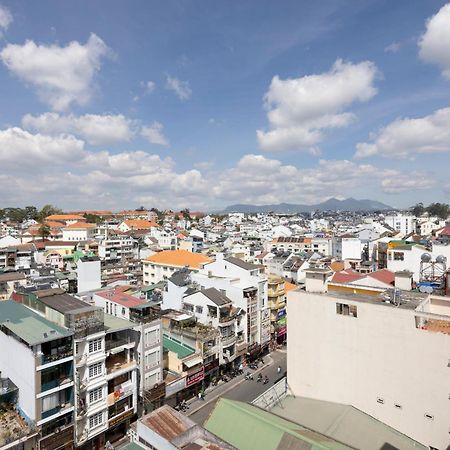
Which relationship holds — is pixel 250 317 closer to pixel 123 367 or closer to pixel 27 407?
pixel 123 367

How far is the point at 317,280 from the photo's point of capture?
22828 mm

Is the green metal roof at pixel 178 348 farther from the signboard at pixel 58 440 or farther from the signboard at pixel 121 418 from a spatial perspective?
the signboard at pixel 58 440

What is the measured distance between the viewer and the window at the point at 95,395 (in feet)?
81.4

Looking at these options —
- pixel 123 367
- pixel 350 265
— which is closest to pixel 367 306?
pixel 123 367

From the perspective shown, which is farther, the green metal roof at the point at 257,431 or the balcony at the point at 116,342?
the balcony at the point at 116,342

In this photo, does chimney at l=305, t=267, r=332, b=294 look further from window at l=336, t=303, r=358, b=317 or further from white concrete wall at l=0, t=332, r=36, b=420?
white concrete wall at l=0, t=332, r=36, b=420

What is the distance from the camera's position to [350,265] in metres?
66.6

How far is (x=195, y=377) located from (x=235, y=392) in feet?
16.0

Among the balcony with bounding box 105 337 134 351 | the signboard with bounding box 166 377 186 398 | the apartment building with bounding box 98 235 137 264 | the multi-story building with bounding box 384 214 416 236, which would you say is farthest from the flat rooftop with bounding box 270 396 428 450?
the multi-story building with bounding box 384 214 416 236

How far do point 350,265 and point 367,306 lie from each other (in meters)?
50.6

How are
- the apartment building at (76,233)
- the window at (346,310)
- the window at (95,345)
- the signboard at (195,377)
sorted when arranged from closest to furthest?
the window at (346,310), the window at (95,345), the signboard at (195,377), the apartment building at (76,233)

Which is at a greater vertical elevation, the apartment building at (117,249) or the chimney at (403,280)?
the chimney at (403,280)

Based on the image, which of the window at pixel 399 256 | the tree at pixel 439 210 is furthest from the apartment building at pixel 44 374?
the tree at pixel 439 210

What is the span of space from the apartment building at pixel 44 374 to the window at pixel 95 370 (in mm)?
1549
